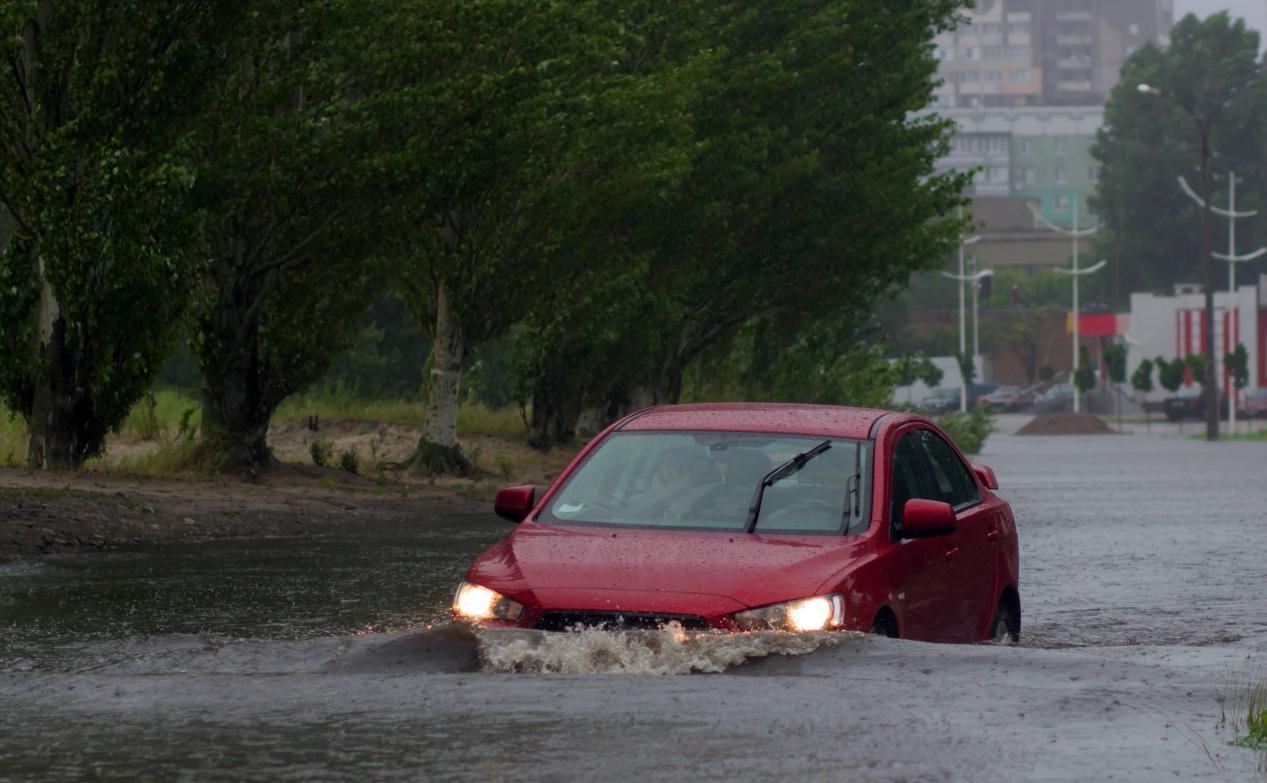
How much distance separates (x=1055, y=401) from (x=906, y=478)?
11476cm

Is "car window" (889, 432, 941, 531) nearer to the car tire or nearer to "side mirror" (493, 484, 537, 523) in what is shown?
the car tire

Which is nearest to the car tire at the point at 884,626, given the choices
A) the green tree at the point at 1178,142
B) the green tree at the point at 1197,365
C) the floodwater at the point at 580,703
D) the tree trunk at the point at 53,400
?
the floodwater at the point at 580,703

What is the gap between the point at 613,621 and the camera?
27.9 feet

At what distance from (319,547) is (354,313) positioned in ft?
29.4

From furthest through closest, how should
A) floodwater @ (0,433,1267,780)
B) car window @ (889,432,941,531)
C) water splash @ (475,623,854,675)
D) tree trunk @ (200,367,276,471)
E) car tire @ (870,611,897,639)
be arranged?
1. tree trunk @ (200,367,276,471)
2. car window @ (889,432,941,531)
3. car tire @ (870,611,897,639)
4. water splash @ (475,623,854,675)
5. floodwater @ (0,433,1267,780)

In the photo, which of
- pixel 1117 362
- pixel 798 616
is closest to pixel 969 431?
pixel 798 616

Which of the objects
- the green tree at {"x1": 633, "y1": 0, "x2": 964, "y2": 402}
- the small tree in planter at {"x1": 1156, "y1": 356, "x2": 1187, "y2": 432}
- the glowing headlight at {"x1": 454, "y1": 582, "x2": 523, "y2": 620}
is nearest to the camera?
the glowing headlight at {"x1": 454, "y1": 582, "x2": 523, "y2": 620}

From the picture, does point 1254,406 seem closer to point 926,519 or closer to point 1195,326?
point 1195,326

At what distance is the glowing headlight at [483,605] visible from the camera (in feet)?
28.7

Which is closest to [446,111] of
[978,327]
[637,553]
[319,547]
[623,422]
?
[319,547]

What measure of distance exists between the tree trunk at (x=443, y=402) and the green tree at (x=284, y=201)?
3481mm

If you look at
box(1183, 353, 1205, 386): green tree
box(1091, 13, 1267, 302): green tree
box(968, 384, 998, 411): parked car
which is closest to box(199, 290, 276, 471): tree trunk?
box(1183, 353, 1205, 386): green tree

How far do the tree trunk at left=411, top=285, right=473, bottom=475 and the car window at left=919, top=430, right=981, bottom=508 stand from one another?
1909cm

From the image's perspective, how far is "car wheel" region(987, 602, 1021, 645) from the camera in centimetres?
1079
